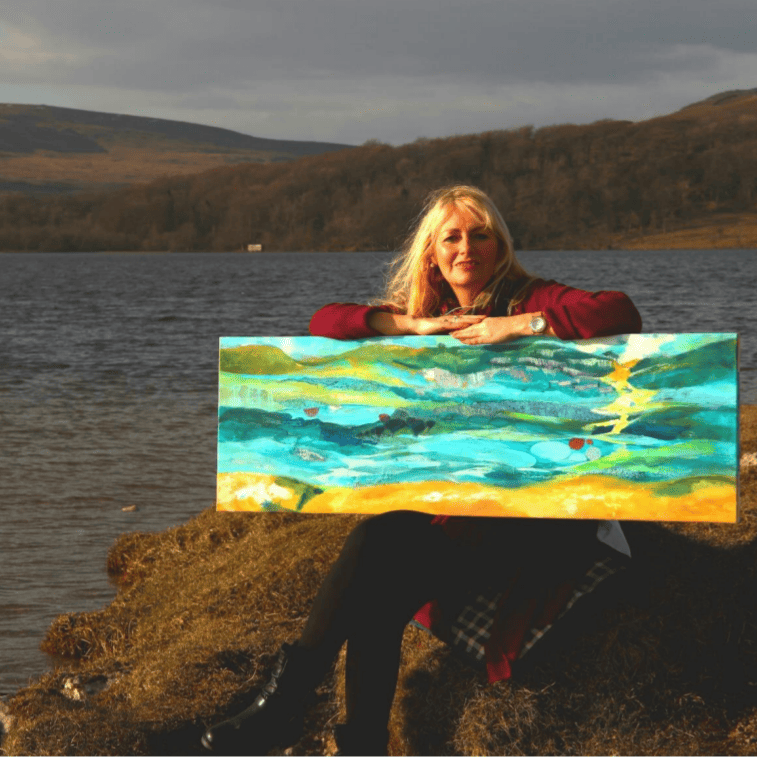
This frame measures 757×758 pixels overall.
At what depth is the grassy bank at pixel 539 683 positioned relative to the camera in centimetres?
377

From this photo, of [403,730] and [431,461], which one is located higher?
[431,461]

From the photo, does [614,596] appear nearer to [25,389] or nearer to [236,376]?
[236,376]

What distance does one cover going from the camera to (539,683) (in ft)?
12.7

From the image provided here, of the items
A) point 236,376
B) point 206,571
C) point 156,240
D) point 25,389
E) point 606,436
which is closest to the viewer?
point 606,436

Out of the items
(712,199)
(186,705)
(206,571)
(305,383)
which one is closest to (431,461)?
(305,383)

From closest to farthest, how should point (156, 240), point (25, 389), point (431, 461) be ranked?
1. point (431, 461)
2. point (25, 389)
3. point (156, 240)

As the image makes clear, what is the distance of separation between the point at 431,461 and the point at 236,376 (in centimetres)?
97

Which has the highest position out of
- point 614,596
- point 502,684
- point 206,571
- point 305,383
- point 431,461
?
point 305,383

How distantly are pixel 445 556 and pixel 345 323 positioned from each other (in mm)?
1074

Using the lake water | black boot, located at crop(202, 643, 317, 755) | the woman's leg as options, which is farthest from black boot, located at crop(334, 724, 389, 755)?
the lake water

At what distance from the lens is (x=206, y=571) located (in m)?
6.50

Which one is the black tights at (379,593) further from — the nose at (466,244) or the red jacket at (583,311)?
the nose at (466,244)

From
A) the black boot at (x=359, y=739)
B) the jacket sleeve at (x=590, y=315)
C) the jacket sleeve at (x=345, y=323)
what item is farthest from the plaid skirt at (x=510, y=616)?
the jacket sleeve at (x=345, y=323)

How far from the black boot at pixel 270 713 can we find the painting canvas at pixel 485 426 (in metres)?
0.78
